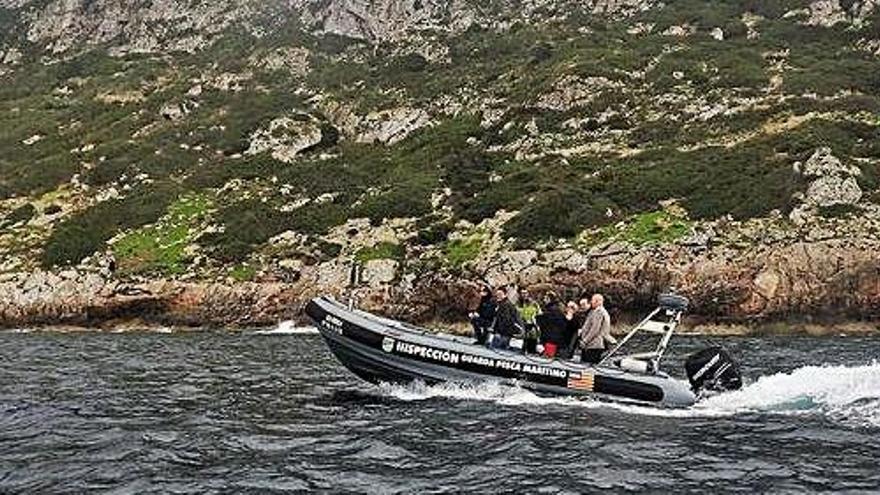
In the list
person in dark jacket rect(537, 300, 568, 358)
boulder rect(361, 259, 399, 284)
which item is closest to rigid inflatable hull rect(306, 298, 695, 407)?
person in dark jacket rect(537, 300, 568, 358)

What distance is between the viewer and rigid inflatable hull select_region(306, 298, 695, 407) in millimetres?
17922

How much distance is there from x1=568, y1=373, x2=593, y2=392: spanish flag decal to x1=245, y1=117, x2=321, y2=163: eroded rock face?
43989mm

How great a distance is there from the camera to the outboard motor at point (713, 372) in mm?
18281

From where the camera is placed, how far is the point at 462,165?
5300 cm

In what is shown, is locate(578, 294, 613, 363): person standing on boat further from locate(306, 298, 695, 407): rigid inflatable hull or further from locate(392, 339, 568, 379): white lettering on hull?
locate(392, 339, 568, 379): white lettering on hull

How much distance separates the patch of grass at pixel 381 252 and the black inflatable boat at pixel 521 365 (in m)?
23.4

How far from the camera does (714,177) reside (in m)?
45.1

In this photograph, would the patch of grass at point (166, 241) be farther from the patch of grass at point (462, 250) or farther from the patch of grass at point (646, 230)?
the patch of grass at point (646, 230)

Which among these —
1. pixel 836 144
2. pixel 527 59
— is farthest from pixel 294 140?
pixel 836 144

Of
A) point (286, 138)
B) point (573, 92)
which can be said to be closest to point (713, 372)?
point (573, 92)

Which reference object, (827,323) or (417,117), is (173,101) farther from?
(827,323)

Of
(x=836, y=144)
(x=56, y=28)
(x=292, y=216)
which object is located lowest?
(x=292, y=216)

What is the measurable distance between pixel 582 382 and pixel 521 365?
1261 mm

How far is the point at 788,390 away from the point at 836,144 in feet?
98.5
